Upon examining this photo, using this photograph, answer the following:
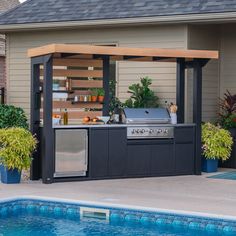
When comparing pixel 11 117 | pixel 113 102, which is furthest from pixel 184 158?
pixel 11 117

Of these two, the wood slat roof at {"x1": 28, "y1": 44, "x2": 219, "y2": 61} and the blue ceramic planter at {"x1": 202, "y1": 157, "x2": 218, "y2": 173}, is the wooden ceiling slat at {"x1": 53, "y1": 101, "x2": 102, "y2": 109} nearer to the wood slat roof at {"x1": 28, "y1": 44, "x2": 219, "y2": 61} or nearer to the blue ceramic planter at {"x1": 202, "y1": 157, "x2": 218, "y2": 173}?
the wood slat roof at {"x1": 28, "y1": 44, "x2": 219, "y2": 61}

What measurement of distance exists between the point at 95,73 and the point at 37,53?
5.47 feet

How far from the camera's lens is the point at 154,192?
8219mm

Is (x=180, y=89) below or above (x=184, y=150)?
above

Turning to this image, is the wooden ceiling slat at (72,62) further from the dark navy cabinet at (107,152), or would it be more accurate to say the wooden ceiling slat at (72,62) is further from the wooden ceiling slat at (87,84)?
the dark navy cabinet at (107,152)

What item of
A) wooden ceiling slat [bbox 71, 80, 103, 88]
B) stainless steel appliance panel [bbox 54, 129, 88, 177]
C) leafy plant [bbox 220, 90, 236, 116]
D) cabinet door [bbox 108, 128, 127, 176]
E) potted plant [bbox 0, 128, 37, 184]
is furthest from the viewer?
leafy plant [bbox 220, 90, 236, 116]

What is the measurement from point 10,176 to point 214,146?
3328 millimetres

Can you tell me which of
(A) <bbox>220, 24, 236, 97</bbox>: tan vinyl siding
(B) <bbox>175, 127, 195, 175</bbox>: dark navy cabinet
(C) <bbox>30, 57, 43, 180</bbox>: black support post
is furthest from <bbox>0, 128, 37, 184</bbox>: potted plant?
(A) <bbox>220, 24, 236, 97</bbox>: tan vinyl siding

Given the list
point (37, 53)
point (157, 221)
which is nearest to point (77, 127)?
point (37, 53)

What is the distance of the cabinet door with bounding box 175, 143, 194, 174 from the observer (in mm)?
9805

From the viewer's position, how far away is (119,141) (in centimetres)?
937

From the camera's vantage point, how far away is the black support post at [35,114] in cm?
918

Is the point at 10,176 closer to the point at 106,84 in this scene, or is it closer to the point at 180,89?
the point at 106,84

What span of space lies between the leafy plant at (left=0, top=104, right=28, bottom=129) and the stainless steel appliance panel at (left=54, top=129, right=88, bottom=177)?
294 centimetres
